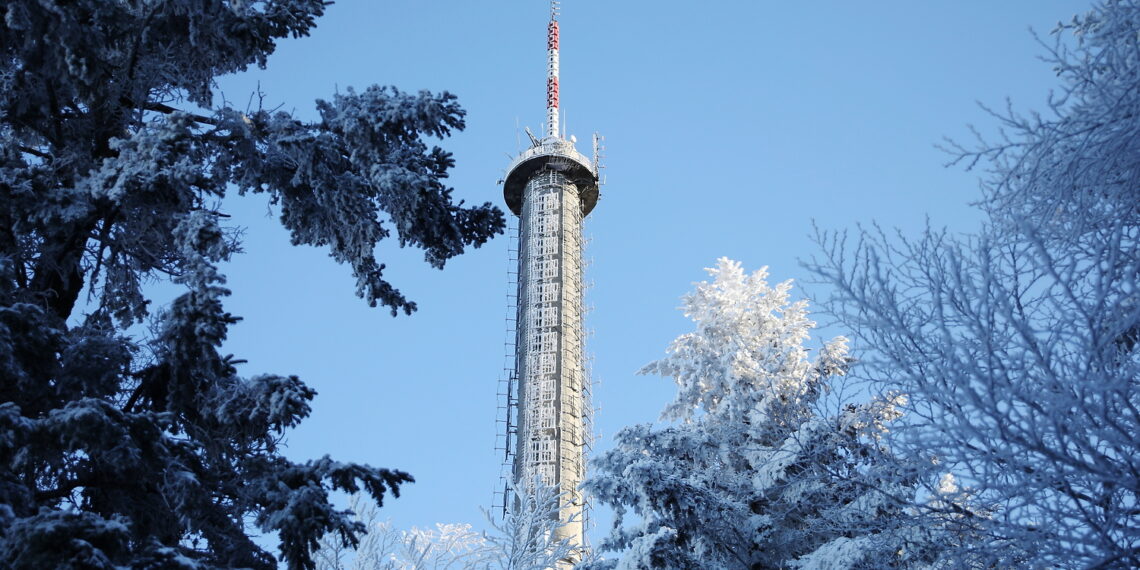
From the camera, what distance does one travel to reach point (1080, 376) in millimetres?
5066

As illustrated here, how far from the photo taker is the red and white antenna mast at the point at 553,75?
6259 cm

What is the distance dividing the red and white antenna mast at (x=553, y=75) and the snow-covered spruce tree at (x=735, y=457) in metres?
44.9

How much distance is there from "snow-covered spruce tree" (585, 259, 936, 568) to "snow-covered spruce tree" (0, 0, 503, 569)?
5.83 meters

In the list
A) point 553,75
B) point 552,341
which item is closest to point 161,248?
point 552,341

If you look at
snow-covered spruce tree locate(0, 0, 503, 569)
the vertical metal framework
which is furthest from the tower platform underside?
→ snow-covered spruce tree locate(0, 0, 503, 569)

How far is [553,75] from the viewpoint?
69.0 meters

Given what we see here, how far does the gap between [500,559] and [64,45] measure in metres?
9.96

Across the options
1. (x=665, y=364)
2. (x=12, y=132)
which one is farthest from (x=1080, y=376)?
(x=665, y=364)

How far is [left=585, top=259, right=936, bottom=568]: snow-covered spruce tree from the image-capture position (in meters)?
12.6

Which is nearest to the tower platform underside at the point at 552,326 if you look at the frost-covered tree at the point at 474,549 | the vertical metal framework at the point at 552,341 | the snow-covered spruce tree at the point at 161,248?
the vertical metal framework at the point at 552,341

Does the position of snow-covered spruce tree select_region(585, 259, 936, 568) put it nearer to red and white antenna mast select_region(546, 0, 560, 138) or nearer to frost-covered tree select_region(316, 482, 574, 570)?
frost-covered tree select_region(316, 482, 574, 570)

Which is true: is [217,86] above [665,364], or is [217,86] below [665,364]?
below

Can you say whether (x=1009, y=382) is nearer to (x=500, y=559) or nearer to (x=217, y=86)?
(x=217, y=86)

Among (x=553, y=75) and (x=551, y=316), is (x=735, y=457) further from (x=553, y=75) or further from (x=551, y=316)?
(x=553, y=75)
